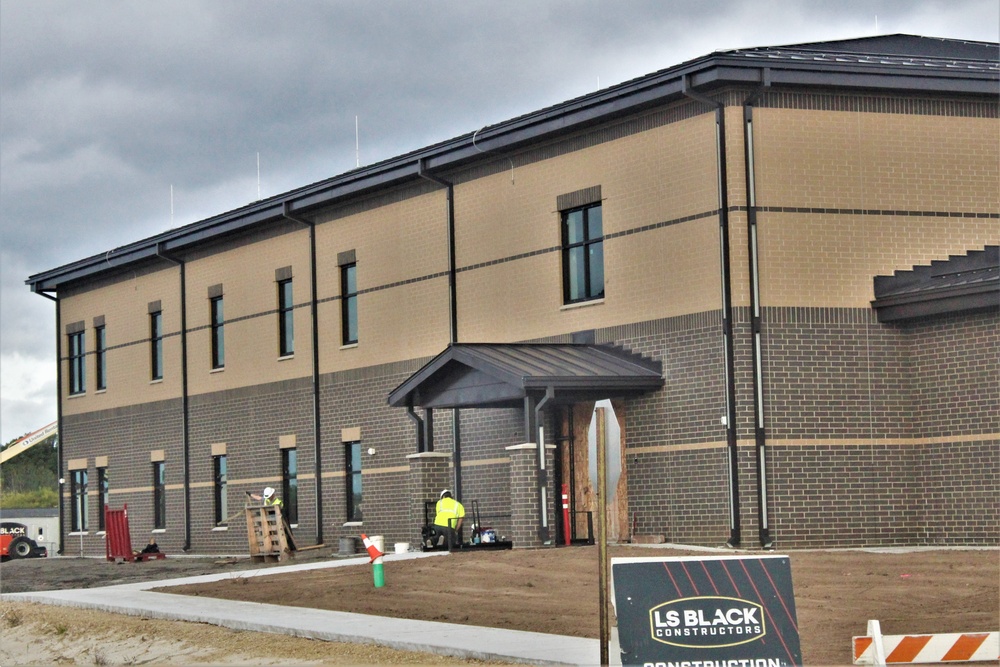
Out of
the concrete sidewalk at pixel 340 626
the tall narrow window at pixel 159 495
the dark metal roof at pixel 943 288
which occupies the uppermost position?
the dark metal roof at pixel 943 288

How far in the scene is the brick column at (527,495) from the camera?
26.1 metres

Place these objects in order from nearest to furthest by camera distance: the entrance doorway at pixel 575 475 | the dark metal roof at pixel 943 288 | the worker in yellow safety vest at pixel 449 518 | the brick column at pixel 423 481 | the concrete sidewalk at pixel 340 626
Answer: the concrete sidewalk at pixel 340 626 < the dark metal roof at pixel 943 288 < the worker in yellow safety vest at pixel 449 518 < the entrance doorway at pixel 575 475 < the brick column at pixel 423 481

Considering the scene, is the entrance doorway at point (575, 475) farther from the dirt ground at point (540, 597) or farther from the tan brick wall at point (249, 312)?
the tan brick wall at point (249, 312)

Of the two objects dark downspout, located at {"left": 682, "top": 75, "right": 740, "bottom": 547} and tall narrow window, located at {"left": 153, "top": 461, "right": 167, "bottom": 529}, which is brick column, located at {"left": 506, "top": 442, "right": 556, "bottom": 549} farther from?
tall narrow window, located at {"left": 153, "top": 461, "right": 167, "bottom": 529}

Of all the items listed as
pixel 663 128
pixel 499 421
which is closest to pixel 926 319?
pixel 663 128

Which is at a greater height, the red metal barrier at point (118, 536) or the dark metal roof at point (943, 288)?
the dark metal roof at point (943, 288)

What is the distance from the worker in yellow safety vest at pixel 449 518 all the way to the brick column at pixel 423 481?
1097 mm

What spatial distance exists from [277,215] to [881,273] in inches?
639

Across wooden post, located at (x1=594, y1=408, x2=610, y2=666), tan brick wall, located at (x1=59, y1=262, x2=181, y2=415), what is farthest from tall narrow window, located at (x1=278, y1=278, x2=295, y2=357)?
wooden post, located at (x1=594, y1=408, x2=610, y2=666)

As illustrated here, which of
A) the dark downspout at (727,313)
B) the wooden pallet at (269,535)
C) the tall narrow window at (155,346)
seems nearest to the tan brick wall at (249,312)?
the tall narrow window at (155,346)

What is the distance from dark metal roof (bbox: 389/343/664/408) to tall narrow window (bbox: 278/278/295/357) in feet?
28.7

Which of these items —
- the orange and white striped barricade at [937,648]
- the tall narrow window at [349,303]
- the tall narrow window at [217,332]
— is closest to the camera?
the orange and white striped barricade at [937,648]

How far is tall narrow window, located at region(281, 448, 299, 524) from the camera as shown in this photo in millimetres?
37091

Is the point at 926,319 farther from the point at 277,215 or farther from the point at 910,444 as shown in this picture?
the point at 277,215
